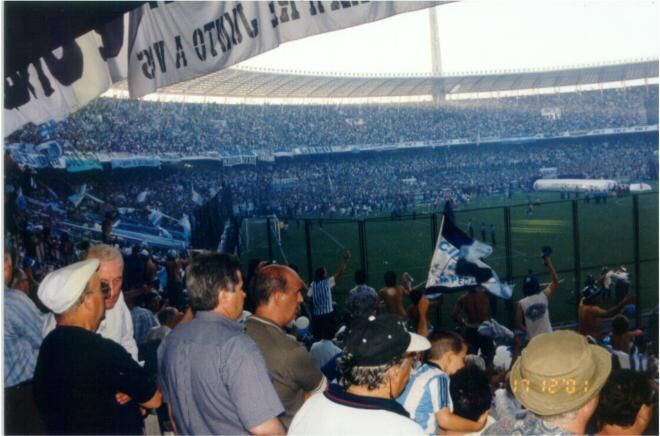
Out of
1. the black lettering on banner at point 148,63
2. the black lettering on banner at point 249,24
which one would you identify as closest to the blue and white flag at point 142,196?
the black lettering on banner at point 148,63

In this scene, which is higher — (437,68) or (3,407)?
(437,68)

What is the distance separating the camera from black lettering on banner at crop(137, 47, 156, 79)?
4.04 meters

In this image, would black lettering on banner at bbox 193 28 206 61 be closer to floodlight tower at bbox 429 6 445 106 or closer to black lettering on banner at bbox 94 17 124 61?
black lettering on banner at bbox 94 17 124 61

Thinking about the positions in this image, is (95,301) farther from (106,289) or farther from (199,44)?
(199,44)

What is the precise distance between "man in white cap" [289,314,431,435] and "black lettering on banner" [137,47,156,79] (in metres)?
2.51

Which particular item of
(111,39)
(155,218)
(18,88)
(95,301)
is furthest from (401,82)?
(95,301)

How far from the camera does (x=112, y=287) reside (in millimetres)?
3352

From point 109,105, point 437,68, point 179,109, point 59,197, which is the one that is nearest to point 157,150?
point 109,105

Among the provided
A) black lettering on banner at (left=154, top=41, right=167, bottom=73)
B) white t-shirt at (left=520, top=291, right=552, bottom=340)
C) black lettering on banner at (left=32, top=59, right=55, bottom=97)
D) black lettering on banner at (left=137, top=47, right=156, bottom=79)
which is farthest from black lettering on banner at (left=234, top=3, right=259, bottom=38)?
white t-shirt at (left=520, top=291, right=552, bottom=340)

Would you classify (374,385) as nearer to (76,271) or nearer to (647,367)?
(76,271)

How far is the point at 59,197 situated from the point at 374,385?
17958 millimetres

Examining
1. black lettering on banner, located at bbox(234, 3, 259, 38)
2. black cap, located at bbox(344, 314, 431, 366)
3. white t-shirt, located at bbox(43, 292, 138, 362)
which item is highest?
black lettering on banner, located at bbox(234, 3, 259, 38)

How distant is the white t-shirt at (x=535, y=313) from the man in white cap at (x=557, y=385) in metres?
4.18

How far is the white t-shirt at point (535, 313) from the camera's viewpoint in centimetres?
632
